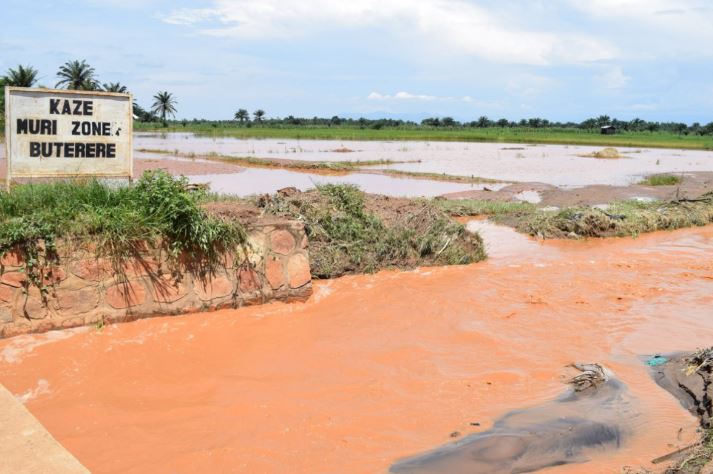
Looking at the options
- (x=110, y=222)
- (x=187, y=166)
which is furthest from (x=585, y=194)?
(x=187, y=166)

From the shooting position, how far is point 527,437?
4039mm

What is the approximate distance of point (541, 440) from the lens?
13.2ft

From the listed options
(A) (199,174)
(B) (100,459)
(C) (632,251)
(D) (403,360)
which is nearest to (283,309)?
(D) (403,360)

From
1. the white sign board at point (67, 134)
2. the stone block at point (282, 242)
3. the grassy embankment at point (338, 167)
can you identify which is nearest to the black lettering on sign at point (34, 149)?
the white sign board at point (67, 134)

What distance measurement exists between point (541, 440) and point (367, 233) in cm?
448

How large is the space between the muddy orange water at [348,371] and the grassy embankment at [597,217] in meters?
3.96

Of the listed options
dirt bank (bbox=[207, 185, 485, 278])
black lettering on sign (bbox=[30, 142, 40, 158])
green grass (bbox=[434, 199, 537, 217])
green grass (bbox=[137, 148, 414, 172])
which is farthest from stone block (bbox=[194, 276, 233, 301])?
green grass (bbox=[137, 148, 414, 172])

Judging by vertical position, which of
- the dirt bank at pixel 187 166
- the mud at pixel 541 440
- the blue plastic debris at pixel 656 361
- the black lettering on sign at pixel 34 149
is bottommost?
the mud at pixel 541 440

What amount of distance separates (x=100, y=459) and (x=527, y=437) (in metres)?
2.60

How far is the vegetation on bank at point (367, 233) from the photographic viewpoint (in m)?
7.67

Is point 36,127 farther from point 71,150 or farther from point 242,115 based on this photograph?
point 242,115

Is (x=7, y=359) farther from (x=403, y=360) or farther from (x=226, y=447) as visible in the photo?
(x=403, y=360)

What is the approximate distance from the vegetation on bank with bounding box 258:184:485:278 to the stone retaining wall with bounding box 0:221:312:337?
861 mm

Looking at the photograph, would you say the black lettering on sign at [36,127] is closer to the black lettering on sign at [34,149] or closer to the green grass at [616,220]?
the black lettering on sign at [34,149]
